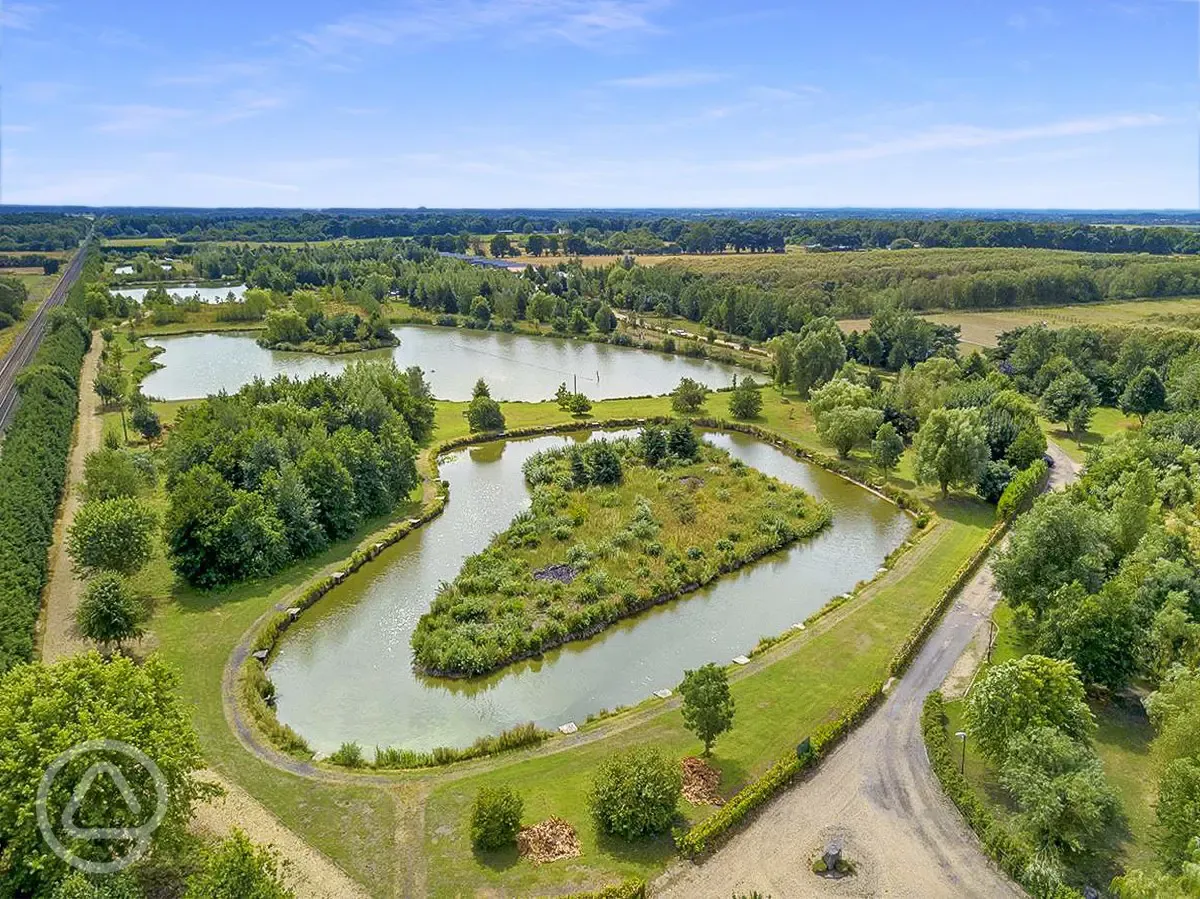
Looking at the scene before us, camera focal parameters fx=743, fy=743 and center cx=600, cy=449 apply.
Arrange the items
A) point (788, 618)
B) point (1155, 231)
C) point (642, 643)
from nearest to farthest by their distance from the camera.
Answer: point (642, 643) → point (788, 618) → point (1155, 231)

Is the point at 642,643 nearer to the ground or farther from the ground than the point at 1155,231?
nearer to the ground

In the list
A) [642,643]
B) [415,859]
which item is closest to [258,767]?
[415,859]

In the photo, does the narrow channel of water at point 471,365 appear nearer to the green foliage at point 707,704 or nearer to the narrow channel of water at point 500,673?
the narrow channel of water at point 500,673

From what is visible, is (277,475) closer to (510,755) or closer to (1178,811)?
(510,755)

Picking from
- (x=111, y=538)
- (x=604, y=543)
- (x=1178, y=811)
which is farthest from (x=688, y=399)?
(x=1178, y=811)

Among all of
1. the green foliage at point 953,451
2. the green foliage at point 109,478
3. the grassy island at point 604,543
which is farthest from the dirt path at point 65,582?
the green foliage at point 953,451

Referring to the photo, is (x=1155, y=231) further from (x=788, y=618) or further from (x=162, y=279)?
(x=162, y=279)
